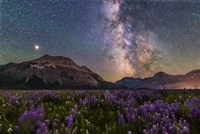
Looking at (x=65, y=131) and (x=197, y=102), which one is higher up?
(x=197, y=102)

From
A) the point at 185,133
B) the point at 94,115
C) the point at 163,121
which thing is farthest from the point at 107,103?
the point at 185,133

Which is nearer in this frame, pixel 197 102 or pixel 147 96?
pixel 197 102

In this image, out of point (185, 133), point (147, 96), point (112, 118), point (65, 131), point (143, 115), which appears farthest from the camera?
point (147, 96)

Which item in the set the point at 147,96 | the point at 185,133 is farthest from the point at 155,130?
the point at 147,96

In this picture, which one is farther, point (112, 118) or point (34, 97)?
point (34, 97)

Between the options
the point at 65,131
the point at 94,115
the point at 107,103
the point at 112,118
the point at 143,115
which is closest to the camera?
the point at 65,131

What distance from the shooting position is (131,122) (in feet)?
22.1

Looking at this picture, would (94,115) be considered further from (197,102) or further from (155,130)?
(155,130)

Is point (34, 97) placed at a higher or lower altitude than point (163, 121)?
higher

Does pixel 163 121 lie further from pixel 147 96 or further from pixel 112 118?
pixel 147 96

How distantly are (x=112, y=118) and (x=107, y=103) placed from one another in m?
2.58

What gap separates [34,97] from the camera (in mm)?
12766

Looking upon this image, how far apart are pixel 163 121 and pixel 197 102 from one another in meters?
2.50

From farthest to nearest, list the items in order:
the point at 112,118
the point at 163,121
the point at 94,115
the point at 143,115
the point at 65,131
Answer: the point at 94,115, the point at 112,118, the point at 143,115, the point at 163,121, the point at 65,131
